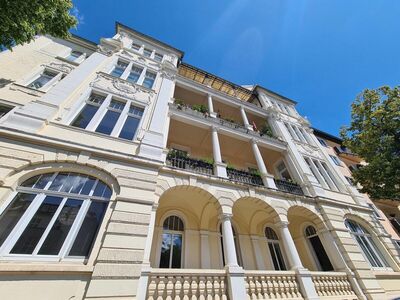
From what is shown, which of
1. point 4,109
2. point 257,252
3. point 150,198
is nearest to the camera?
point 150,198

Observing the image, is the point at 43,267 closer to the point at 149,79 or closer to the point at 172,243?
the point at 172,243

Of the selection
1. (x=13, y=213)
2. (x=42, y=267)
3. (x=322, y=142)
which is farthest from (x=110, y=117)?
(x=322, y=142)

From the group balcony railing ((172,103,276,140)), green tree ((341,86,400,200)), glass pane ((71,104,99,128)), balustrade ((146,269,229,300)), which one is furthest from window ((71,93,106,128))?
green tree ((341,86,400,200))

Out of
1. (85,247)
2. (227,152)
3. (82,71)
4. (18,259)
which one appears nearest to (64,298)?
(85,247)

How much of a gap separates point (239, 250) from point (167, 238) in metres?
3.98

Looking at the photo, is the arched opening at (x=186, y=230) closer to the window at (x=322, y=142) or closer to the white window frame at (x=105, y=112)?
the white window frame at (x=105, y=112)

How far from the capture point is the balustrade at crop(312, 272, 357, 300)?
23.8ft

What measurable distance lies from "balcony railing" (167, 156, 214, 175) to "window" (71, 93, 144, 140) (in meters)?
2.12

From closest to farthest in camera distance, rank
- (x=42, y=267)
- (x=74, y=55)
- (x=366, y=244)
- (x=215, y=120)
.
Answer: (x=42, y=267), (x=366, y=244), (x=215, y=120), (x=74, y=55)

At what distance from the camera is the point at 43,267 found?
4152mm

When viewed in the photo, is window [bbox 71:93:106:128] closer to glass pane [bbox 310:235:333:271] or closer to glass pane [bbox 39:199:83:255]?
glass pane [bbox 39:199:83:255]

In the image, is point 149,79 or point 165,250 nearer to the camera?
point 165,250

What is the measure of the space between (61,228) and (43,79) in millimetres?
9325

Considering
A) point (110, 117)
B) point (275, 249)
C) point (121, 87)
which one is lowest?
point (275, 249)
